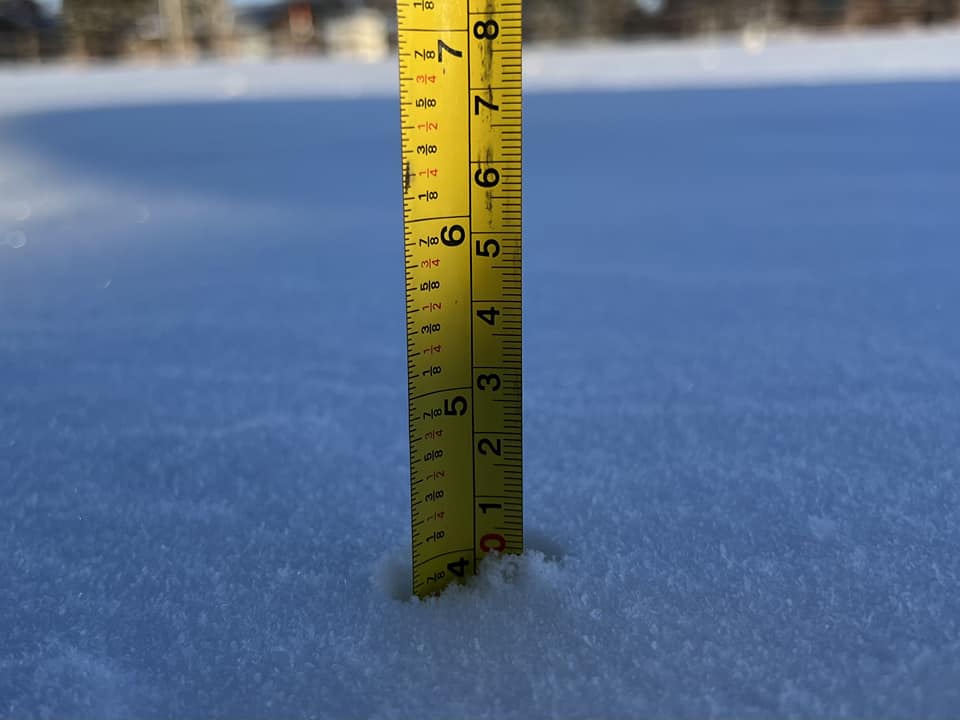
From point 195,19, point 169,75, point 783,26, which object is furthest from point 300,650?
point 195,19

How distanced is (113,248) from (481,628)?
2153 millimetres

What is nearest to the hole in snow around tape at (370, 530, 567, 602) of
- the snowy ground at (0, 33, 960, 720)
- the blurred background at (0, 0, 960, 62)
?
the snowy ground at (0, 33, 960, 720)

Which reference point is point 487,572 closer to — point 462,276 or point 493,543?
point 493,543

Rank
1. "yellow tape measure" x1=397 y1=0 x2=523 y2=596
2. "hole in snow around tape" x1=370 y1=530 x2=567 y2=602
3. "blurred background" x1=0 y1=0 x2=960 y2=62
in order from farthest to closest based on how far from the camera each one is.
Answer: "blurred background" x1=0 y1=0 x2=960 y2=62 → "hole in snow around tape" x1=370 y1=530 x2=567 y2=602 → "yellow tape measure" x1=397 y1=0 x2=523 y2=596

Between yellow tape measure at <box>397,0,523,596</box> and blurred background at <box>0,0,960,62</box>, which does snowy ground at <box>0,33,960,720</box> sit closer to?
yellow tape measure at <box>397,0,523,596</box>

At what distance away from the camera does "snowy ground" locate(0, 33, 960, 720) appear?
658 mm

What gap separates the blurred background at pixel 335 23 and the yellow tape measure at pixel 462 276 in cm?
872

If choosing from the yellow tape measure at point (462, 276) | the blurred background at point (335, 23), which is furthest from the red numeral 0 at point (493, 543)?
the blurred background at point (335, 23)

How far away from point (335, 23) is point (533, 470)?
14.4m

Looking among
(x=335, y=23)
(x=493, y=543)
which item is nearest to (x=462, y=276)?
(x=493, y=543)

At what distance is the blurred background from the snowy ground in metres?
7.42

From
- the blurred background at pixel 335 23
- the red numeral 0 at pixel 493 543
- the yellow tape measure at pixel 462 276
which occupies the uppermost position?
the blurred background at pixel 335 23

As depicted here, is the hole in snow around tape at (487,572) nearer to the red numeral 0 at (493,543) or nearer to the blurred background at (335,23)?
the red numeral 0 at (493,543)

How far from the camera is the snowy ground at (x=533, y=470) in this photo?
0.66 meters
